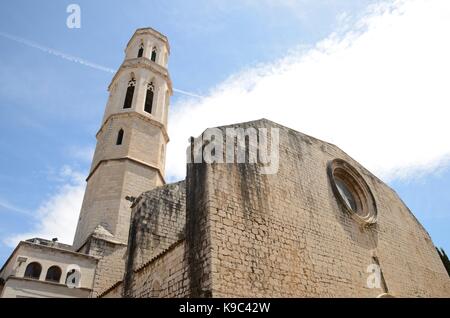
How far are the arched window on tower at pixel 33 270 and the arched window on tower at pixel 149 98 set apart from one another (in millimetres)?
9362

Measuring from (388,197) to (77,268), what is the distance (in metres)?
10.8

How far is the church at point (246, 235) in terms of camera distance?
5.62m

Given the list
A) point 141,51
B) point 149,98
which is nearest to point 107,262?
point 149,98

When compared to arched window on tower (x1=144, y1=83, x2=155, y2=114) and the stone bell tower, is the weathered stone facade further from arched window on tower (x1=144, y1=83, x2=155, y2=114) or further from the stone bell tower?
arched window on tower (x1=144, y1=83, x2=155, y2=114)

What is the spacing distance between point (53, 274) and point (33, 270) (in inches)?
25.2

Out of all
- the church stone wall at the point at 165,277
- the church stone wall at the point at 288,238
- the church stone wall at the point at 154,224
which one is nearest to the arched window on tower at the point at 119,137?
the church stone wall at the point at 154,224

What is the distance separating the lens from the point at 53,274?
1130 centimetres

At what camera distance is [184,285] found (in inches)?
215

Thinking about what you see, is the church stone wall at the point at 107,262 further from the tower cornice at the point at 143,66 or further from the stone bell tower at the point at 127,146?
the tower cornice at the point at 143,66

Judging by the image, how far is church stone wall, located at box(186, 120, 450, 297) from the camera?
17.6ft

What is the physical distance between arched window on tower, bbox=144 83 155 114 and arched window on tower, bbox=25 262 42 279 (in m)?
9.36

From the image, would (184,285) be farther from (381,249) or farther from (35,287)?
(35,287)

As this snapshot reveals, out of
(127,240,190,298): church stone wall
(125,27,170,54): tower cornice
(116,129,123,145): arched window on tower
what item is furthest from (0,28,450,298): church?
(125,27,170,54): tower cornice
